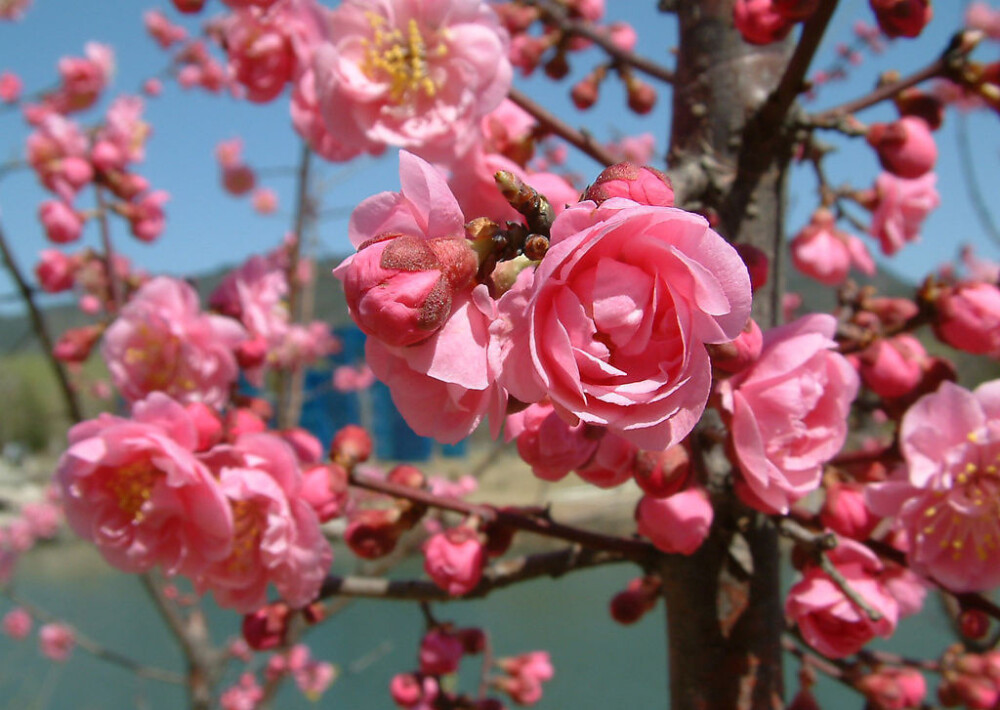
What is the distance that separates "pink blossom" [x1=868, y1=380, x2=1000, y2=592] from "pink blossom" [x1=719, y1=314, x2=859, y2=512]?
0.37 feet

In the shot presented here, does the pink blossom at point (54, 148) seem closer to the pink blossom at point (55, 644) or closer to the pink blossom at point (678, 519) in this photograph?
the pink blossom at point (678, 519)

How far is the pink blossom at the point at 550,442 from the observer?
0.42 meters

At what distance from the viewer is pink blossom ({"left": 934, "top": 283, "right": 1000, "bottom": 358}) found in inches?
23.5

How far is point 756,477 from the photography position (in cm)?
43

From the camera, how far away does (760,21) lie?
0.53 m

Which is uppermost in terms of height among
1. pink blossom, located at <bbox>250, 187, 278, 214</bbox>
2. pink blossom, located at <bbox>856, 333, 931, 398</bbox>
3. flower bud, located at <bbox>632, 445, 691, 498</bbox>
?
flower bud, located at <bbox>632, 445, 691, 498</bbox>

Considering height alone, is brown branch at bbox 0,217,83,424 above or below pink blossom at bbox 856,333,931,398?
below

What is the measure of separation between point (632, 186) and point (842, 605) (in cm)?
41

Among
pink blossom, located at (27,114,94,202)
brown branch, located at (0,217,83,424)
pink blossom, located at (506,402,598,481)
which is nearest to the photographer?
pink blossom, located at (506,402,598,481)

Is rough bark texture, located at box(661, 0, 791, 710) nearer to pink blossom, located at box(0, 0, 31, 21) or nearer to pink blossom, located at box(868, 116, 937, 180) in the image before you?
pink blossom, located at box(868, 116, 937, 180)

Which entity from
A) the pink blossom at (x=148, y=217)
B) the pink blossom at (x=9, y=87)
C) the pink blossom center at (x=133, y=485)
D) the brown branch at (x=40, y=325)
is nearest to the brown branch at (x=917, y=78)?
the pink blossom center at (x=133, y=485)

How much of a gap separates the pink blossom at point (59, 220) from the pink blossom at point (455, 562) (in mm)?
1113

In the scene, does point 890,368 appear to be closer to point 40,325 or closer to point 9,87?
point 40,325

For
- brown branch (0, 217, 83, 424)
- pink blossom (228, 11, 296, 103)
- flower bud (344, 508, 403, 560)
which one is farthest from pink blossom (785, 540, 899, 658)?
brown branch (0, 217, 83, 424)
